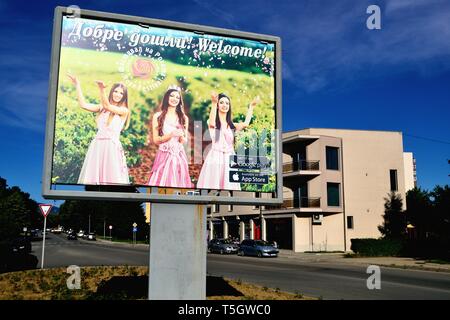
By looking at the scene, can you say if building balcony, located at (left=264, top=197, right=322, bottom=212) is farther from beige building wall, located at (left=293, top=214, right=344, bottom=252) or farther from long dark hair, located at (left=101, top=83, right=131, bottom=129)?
long dark hair, located at (left=101, top=83, right=131, bottom=129)

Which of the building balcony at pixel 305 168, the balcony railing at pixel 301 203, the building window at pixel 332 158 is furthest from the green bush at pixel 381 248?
the building window at pixel 332 158

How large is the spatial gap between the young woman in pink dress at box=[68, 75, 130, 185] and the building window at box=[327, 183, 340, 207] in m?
35.1

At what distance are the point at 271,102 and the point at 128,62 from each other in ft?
10.00

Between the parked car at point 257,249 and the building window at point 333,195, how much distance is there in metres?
9.66

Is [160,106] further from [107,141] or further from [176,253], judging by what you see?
[176,253]

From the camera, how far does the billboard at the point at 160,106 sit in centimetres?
849

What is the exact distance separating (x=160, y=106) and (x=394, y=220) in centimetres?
3835

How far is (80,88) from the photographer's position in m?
8.56

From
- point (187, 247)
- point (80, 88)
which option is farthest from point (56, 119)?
point (187, 247)

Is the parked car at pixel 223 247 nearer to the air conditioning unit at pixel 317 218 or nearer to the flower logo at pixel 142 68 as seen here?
the air conditioning unit at pixel 317 218

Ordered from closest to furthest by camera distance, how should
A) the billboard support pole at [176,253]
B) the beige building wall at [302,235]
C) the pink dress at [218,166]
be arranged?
the billboard support pole at [176,253]
the pink dress at [218,166]
the beige building wall at [302,235]

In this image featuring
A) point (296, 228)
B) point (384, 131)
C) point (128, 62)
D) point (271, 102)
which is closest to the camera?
point (128, 62)
